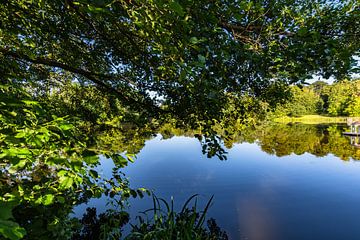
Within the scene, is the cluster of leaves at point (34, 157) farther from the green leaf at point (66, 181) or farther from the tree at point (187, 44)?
the tree at point (187, 44)

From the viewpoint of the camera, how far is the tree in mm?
2904

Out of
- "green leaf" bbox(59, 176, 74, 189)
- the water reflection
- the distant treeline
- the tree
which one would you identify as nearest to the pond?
the water reflection

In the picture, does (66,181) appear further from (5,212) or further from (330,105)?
(330,105)

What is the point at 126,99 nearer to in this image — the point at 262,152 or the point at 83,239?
the point at 83,239

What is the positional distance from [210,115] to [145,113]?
182cm

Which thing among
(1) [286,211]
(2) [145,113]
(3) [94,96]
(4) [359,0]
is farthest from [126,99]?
(1) [286,211]

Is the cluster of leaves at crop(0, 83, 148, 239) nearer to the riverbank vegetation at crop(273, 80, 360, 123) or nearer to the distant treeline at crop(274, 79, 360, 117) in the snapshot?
the riverbank vegetation at crop(273, 80, 360, 123)

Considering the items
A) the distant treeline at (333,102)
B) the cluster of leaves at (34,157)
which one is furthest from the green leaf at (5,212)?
the distant treeline at (333,102)

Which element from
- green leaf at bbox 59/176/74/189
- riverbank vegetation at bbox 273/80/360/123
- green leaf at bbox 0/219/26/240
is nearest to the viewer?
green leaf at bbox 0/219/26/240

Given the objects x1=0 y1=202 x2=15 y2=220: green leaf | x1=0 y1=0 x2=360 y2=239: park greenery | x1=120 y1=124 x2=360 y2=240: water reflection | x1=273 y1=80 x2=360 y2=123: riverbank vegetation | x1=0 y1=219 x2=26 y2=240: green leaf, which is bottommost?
x1=120 y1=124 x2=360 y2=240: water reflection

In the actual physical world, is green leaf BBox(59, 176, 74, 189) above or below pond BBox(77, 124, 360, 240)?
above

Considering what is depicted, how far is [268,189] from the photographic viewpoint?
598 inches

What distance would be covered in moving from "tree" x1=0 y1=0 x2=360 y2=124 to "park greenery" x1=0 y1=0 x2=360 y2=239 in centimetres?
2

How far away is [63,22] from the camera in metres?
5.64
